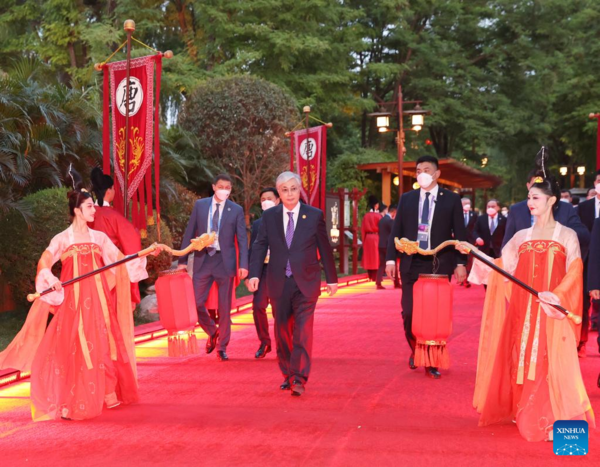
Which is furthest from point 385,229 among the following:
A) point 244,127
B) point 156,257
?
point 244,127

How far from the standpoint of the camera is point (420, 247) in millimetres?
7965

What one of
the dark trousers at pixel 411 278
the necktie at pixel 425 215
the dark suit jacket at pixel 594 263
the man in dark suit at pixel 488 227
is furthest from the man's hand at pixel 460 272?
the man in dark suit at pixel 488 227

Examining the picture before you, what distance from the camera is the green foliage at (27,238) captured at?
11609 millimetres

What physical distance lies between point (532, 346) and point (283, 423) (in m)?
1.72

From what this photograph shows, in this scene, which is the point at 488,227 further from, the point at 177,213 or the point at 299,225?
the point at 299,225

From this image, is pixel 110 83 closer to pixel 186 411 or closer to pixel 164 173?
pixel 186 411

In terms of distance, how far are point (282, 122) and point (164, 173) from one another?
611cm

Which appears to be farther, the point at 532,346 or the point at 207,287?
the point at 207,287

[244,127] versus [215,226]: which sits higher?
[244,127]

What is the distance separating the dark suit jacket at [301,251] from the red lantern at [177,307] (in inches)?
52.8

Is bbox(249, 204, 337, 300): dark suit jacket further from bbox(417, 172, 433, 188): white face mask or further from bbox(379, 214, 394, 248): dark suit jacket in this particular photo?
bbox(379, 214, 394, 248): dark suit jacket

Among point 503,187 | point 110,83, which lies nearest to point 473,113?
point 503,187

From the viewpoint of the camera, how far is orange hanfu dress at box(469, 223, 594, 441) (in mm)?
5496

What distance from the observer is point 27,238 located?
11625 millimetres
